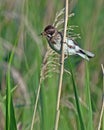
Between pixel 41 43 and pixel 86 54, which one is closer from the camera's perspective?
pixel 86 54

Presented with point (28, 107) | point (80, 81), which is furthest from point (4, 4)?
point (28, 107)

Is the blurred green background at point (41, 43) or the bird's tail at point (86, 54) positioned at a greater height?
the blurred green background at point (41, 43)

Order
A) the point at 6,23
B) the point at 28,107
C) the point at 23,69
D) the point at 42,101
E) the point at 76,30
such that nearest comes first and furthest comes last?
the point at 42,101, the point at 28,107, the point at 76,30, the point at 23,69, the point at 6,23

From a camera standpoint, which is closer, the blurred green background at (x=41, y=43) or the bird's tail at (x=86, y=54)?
the bird's tail at (x=86, y=54)

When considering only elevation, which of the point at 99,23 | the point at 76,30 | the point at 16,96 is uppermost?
the point at 99,23

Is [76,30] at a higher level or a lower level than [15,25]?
lower

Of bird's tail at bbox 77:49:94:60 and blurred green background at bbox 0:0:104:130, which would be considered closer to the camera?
bird's tail at bbox 77:49:94:60

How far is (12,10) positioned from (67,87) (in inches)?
31.7

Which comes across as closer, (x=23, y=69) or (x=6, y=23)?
(x=23, y=69)

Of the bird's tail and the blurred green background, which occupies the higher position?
the blurred green background

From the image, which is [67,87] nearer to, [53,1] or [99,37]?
[99,37]

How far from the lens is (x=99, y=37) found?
3426 millimetres

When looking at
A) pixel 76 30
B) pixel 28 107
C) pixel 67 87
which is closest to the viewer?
pixel 28 107

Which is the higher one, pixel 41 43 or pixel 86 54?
pixel 41 43
